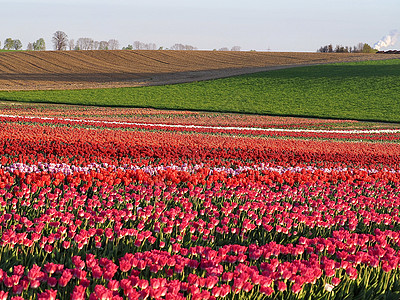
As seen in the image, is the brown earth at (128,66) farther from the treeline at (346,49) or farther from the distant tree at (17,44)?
the distant tree at (17,44)

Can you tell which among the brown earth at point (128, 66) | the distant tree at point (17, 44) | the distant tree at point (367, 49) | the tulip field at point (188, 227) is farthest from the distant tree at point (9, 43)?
the tulip field at point (188, 227)

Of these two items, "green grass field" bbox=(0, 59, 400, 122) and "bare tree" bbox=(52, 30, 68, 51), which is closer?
"green grass field" bbox=(0, 59, 400, 122)

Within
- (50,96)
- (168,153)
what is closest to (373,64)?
(50,96)

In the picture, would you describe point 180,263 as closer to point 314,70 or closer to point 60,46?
point 314,70

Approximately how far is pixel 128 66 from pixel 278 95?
34.1 m

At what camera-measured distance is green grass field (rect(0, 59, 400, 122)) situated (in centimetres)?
4750

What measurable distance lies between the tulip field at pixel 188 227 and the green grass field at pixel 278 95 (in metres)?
32.8

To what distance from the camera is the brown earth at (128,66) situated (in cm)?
6525

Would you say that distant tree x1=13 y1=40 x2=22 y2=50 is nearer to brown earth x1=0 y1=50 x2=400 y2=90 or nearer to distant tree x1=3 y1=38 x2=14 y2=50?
distant tree x1=3 y1=38 x2=14 y2=50

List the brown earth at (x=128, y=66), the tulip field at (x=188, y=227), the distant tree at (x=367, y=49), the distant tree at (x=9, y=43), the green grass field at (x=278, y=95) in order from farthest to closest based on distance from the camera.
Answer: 1. the distant tree at (x=9, y=43)
2. the distant tree at (x=367, y=49)
3. the brown earth at (x=128, y=66)
4. the green grass field at (x=278, y=95)
5. the tulip field at (x=188, y=227)

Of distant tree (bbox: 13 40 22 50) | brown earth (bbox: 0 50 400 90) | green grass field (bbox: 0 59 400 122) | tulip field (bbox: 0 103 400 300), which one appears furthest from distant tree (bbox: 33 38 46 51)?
tulip field (bbox: 0 103 400 300)

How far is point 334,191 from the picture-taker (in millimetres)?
9711

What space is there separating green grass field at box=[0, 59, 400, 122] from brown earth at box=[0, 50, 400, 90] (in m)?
7.02

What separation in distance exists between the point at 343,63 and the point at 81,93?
163 ft
